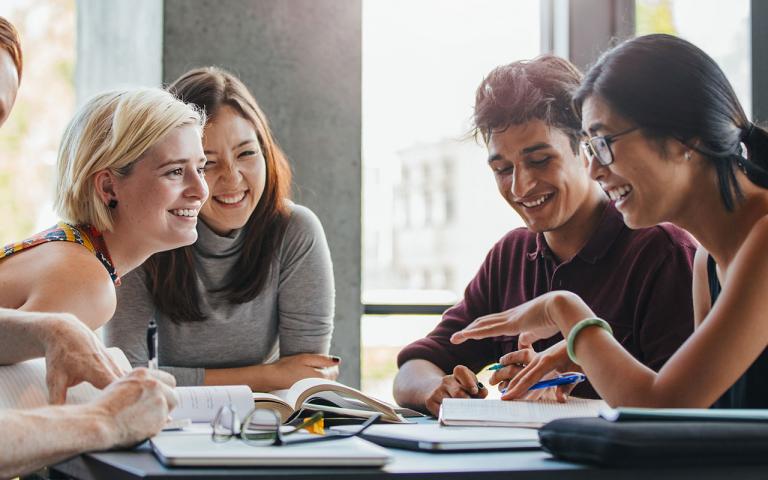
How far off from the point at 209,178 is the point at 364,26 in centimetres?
141

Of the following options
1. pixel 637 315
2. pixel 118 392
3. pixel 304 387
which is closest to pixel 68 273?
pixel 304 387

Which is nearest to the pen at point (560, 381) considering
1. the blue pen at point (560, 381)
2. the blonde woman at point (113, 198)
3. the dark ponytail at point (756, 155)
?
the blue pen at point (560, 381)

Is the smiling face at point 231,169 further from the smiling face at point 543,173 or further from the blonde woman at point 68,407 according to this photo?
the blonde woman at point 68,407

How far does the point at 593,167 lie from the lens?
5.70ft

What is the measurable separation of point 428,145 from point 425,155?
0.15 ft

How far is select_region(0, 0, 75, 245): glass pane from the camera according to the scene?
21.8 ft

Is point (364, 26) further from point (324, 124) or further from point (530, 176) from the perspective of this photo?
point (530, 176)

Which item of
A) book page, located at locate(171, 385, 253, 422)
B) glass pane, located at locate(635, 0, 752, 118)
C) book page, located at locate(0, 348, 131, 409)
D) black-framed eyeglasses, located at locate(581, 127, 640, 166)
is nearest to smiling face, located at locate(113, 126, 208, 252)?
book page, located at locate(171, 385, 253, 422)

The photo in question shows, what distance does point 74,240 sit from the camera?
1915 mm

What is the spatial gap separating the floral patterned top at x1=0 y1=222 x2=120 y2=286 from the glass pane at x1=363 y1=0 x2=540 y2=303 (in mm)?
1662

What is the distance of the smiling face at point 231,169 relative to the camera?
250cm

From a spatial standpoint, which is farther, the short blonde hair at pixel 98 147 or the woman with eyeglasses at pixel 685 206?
the short blonde hair at pixel 98 147

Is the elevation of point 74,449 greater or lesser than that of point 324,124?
lesser

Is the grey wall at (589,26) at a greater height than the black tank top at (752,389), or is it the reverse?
the grey wall at (589,26)
